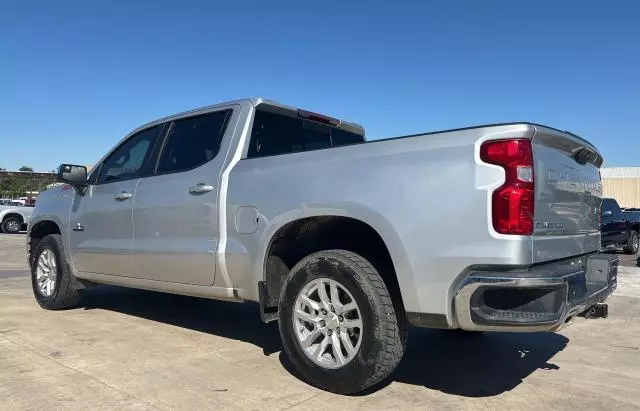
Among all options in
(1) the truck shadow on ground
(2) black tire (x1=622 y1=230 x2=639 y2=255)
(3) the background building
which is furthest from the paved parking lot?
(3) the background building

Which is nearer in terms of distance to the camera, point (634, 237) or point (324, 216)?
point (324, 216)

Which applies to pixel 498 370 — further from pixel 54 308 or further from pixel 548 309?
pixel 54 308

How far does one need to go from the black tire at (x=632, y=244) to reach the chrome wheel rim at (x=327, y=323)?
596 inches

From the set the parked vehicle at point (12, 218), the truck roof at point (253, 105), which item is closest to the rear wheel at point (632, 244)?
the truck roof at point (253, 105)

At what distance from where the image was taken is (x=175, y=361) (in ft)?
13.9

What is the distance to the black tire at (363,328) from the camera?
3213 millimetres

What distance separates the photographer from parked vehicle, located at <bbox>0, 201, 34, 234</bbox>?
23.0 m

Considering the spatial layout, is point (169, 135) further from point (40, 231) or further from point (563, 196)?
point (563, 196)

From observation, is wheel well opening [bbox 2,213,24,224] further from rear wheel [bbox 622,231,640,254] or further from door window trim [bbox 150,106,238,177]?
rear wheel [bbox 622,231,640,254]

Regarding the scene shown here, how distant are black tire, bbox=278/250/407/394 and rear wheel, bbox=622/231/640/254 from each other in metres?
15.2

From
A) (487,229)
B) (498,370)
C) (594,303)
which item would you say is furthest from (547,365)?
(487,229)

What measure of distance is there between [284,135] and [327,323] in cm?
188

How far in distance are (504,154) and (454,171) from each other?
0.91 feet

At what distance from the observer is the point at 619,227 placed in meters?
15.1
